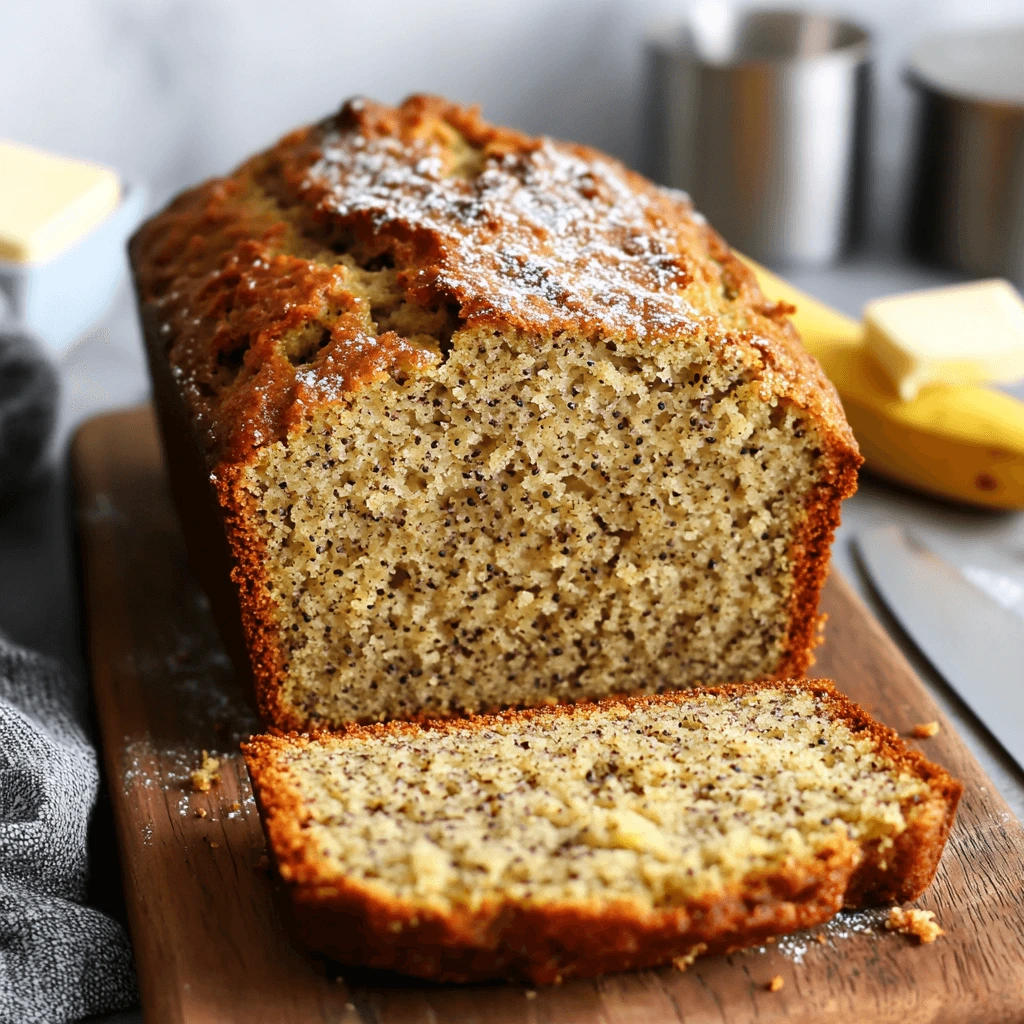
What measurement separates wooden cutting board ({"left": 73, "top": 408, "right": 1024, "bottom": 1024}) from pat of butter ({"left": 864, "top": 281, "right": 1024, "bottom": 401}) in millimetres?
912

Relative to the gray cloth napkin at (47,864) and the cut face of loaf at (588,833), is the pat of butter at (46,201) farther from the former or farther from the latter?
the cut face of loaf at (588,833)

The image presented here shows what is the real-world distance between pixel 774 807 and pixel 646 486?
2.34 feet

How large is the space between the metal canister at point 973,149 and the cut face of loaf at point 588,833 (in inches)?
110

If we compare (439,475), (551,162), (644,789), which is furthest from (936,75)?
(644,789)

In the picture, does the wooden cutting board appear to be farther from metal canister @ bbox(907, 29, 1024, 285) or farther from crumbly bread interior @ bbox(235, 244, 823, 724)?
metal canister @ bbox(907, 29, 1024, 285)

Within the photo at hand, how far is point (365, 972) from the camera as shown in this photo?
2.32 m

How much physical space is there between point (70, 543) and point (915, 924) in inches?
93.3

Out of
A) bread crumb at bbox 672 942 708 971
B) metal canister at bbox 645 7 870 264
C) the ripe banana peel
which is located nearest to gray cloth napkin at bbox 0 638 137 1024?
bread crumb at bbox 672 942 708 971

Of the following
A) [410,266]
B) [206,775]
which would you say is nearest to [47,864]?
[206,775]

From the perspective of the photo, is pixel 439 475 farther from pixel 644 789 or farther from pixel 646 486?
pixel 644 789

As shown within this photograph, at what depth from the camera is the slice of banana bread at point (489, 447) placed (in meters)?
2.66

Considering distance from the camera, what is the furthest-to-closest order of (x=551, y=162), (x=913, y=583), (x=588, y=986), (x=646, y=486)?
(x=913, y=583) < (x=551, y=162) < (x=646, y=486) < (x=588, y=986)

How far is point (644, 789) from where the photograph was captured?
2455 mm

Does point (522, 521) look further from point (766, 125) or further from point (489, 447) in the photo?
point (766, 125)
